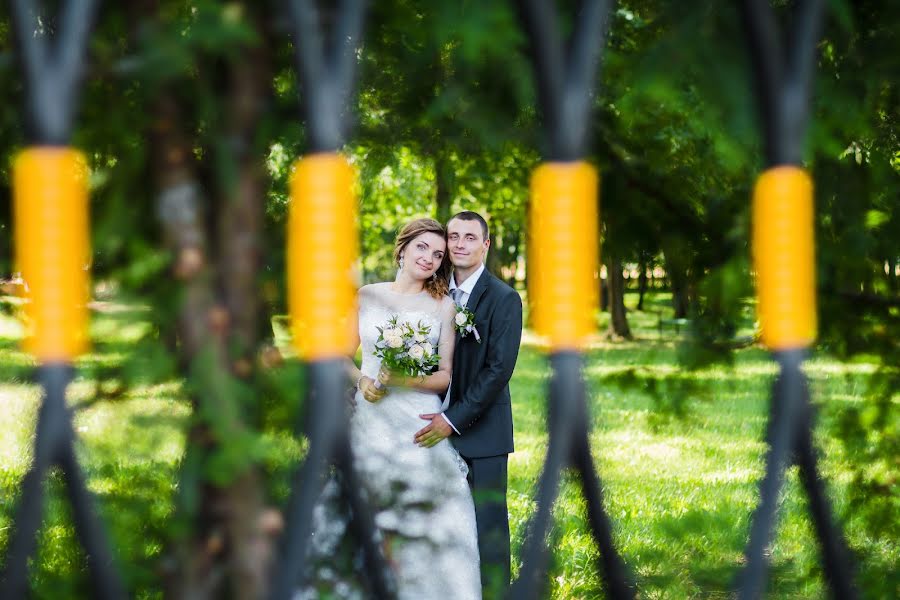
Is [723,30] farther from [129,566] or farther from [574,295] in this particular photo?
[129,566]

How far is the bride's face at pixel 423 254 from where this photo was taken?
14.1ft

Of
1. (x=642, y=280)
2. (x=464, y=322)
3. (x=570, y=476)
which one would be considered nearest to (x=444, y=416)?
(x=464, y=322)

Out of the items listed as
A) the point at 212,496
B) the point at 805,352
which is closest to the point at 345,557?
the point at 212,496

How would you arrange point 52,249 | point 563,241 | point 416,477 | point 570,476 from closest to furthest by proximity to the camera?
point 52,249
point 563,241
point 570,476
point 416,477

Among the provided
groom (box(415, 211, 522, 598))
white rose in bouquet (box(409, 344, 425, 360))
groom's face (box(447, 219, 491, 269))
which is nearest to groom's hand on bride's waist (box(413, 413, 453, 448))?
groom (box(415, 211, 522, 598))

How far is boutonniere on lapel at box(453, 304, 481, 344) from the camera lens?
4207mm

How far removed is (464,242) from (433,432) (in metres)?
0.84

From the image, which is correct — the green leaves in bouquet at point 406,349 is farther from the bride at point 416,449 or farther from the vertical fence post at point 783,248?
the vertical fence post at point 783,248

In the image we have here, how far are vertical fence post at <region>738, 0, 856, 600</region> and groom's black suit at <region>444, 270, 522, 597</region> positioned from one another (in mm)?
2959

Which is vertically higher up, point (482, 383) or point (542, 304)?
point (542, 304)

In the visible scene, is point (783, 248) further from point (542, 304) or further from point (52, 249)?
point (52, 249)

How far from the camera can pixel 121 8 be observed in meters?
1.24

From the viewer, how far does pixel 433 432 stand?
164 inches

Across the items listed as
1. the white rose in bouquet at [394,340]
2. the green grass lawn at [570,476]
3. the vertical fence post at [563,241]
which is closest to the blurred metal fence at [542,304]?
the vertical fence post at [563,241]
